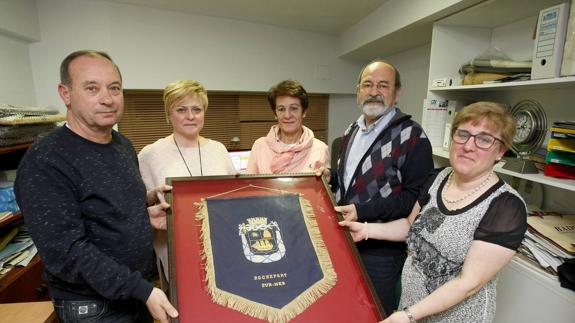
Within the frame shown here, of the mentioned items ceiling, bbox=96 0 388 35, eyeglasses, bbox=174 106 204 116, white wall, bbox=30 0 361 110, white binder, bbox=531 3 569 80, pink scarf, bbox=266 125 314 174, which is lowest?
pink scarf, bbox=266 125 314 174

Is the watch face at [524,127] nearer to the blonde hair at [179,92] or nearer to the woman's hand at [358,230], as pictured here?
the woman's hand at [358,230]

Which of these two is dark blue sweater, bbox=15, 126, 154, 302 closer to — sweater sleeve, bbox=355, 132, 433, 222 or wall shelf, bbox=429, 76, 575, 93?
sweater sleeve, bbox=355, 132, 433, 222

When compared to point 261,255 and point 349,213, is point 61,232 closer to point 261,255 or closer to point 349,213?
point 261,255

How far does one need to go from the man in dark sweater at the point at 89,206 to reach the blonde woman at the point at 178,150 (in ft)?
0.86

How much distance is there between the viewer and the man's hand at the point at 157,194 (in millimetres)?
1108

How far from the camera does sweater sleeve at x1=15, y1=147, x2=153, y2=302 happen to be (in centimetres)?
85

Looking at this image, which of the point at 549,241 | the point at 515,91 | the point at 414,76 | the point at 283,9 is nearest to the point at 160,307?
the point at 549,241

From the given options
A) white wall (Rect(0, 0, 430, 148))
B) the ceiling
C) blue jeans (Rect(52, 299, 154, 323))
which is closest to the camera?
blue jeans (Rect(52, 299, 154, 323))

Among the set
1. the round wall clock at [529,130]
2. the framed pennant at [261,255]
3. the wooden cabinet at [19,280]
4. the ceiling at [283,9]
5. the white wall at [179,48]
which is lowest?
the wooden cabinet at [19,280]

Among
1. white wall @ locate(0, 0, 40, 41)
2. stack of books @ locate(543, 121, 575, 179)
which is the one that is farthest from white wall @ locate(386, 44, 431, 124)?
white wall @ locate(0, 0, 40, 41)

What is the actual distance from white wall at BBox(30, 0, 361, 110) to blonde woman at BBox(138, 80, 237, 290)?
5.28 feet

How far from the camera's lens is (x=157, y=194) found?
1.19m

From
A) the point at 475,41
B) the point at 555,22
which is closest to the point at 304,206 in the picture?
the point at 555,22

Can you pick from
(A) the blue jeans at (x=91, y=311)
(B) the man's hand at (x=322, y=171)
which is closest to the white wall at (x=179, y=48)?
(B) the man's hand at (x=322, y=171)
